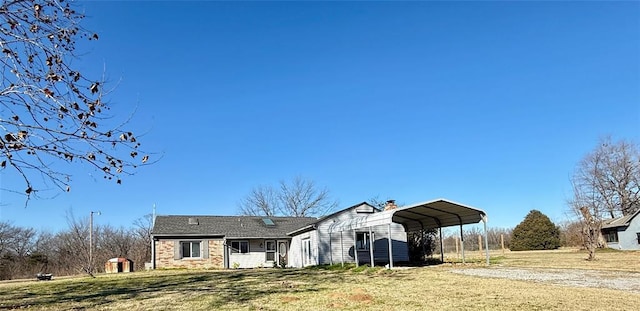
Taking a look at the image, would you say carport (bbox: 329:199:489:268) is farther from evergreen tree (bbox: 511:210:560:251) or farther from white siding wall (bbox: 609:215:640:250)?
white siding wall (bbox: 609:215:640:250)

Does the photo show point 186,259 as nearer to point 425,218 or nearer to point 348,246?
point 348,246

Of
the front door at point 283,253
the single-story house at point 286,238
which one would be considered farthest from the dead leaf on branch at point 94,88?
the front door at point 283,253

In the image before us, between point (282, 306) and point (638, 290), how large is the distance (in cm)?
769

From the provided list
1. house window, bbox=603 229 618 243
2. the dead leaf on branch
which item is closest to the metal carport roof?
the dead leaf on branch

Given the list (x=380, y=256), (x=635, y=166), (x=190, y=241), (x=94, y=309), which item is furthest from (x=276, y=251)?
(x=635, y=166)

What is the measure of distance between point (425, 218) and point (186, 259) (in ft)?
50.6

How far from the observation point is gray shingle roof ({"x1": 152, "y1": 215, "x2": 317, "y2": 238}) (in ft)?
98.1

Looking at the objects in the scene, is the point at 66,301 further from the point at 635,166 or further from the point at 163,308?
the point at 635,166

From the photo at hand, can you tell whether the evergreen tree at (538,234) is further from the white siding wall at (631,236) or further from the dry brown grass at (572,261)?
the dry brown grass at (572,261)

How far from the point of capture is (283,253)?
31438 millimetres

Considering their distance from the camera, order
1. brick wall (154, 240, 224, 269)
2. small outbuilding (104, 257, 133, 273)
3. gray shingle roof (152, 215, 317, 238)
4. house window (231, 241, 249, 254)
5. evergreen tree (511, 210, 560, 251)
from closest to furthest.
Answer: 1. small outbuilding (104, 257, 133, 273)
2. brick wall (154, 240, 224, 269)
3. gray shingle roof (152, 215, 317, 238)
4. house window (231, 241, 249, 254)
5. evergreen tree (511, 210, 560, 251)

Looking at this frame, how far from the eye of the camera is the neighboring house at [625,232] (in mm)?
39281

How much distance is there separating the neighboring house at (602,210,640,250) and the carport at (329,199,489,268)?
2558cm

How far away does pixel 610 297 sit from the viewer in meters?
8.98
